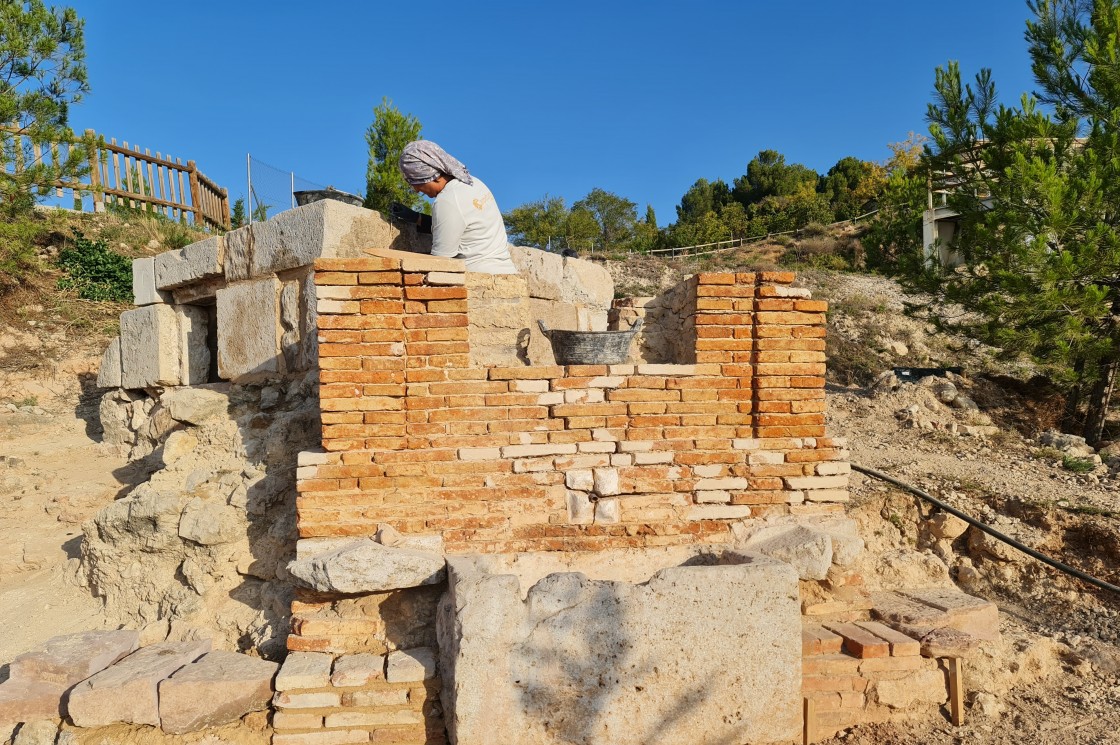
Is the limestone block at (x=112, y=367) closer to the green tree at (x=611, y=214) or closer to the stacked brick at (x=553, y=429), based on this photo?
the stacked brick at (x=553, y=429)

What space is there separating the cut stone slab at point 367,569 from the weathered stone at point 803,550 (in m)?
1.71

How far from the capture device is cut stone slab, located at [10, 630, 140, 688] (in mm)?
2914

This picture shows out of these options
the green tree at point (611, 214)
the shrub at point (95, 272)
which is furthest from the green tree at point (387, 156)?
the green tree at point (611, 214)

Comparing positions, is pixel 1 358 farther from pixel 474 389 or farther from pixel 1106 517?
pixel 1106 517

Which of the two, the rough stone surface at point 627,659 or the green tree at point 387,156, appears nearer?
the rough stone surface at point 627,659

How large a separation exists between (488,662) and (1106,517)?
4476 millimetres

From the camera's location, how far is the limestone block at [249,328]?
4.89m

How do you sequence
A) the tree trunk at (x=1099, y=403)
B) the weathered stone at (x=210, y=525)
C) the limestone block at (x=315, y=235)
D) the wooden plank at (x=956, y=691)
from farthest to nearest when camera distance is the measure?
the tree trunk at (x=1099, y=403) < the limestone block at (x=315, y=235) < the weathered stone at (x=210, y=525) < the wooden plank at (x=956, y=691)

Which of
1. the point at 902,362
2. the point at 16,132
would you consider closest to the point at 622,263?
the point at 902,362

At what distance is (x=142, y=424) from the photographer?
6176 millimetres

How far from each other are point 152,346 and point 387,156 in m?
9.44

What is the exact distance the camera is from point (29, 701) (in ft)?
9.32

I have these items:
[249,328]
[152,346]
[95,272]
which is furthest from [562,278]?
[95,272]

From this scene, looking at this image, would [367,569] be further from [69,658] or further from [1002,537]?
[1002,537]
